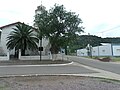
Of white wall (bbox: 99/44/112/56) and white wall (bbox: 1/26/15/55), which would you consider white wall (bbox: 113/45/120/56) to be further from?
white wall (bbox: 1/26/15/55)

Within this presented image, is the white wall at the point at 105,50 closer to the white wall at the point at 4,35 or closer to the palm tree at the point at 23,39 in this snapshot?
the palm tree at the point at 23,39

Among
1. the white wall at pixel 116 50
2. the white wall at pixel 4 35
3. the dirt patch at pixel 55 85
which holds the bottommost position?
the dirt patch at pixel 55 85

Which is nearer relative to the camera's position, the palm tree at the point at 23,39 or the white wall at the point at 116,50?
the palm tree at the point at 23,39

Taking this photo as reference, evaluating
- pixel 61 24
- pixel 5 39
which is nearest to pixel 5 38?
pixel 5 39

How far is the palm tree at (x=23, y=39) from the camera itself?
143 feet

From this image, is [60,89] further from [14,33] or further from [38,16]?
[14,33]

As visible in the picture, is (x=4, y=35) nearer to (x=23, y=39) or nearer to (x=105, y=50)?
(x=23, y=39)

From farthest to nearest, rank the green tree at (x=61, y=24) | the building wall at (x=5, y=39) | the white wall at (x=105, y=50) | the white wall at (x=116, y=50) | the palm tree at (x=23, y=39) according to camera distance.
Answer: the white wall at (x=105, y=50) → the white wall at (x=116, y=50) → the building wall at (x=5, y=39) → the palm tree at (x=23, y=39) → the green tree at (x=61, y=24)

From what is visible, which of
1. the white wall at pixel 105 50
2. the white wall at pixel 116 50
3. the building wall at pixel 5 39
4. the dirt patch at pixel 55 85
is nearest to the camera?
the dirt patch at pixel 55 85

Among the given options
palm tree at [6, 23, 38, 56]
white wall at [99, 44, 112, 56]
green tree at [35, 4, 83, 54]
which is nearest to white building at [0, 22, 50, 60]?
palm tree at [6, 23, 38, 56]

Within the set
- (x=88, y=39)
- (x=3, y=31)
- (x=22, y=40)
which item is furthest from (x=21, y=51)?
(x=88, y=39)

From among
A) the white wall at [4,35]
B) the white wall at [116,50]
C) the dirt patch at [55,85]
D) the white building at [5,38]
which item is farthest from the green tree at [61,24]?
the white wall at [116,50]

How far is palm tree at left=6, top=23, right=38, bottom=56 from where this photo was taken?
143 ft

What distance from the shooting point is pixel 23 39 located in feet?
143
